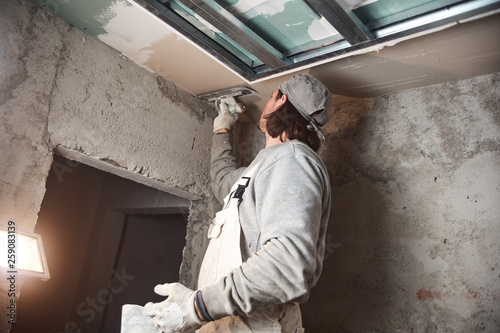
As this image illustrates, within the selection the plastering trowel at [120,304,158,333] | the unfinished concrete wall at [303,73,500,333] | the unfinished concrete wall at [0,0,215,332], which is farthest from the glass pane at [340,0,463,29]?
the plastering trowel at [120,304,158,333]

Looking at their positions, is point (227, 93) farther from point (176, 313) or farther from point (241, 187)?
point (176, 313)

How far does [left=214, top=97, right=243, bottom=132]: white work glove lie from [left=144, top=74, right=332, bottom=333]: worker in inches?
18.5

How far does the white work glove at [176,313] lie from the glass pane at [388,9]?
1.11 m

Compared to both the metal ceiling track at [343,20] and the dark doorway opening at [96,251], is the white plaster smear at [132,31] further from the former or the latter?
the dark doorway opening at [96,251]

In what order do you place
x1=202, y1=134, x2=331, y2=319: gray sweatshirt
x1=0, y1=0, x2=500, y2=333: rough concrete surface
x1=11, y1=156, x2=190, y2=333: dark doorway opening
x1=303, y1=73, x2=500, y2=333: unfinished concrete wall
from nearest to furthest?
x1=202, y1=134, x2=331, y2=319: gray sweatshirt → x1=0, y1=0, x2=500, y2=333: rough concrete surface → x1=303, y1=73, x2=500, y2=333: unfinished concrete wall → x1=11, y1=156, x2=190, y2=333: dark doorway opening

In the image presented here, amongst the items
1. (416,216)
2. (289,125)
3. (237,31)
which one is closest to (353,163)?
(416,216)

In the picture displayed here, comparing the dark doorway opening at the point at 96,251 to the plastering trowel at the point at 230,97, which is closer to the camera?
the plastering trowel at the point at 230,97

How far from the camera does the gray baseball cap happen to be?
164 cm

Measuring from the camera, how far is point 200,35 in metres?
1.54

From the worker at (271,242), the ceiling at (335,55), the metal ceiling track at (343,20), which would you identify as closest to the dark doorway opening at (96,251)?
the ceiling at (335,55)

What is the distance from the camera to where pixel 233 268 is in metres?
1.30

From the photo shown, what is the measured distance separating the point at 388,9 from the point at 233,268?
107 cm

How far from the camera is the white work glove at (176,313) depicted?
1138 millimetres

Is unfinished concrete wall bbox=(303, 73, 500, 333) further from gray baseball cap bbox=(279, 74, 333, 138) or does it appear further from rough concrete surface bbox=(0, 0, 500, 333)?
gray baseball cap bbox=(279, 74, 333, 138)
